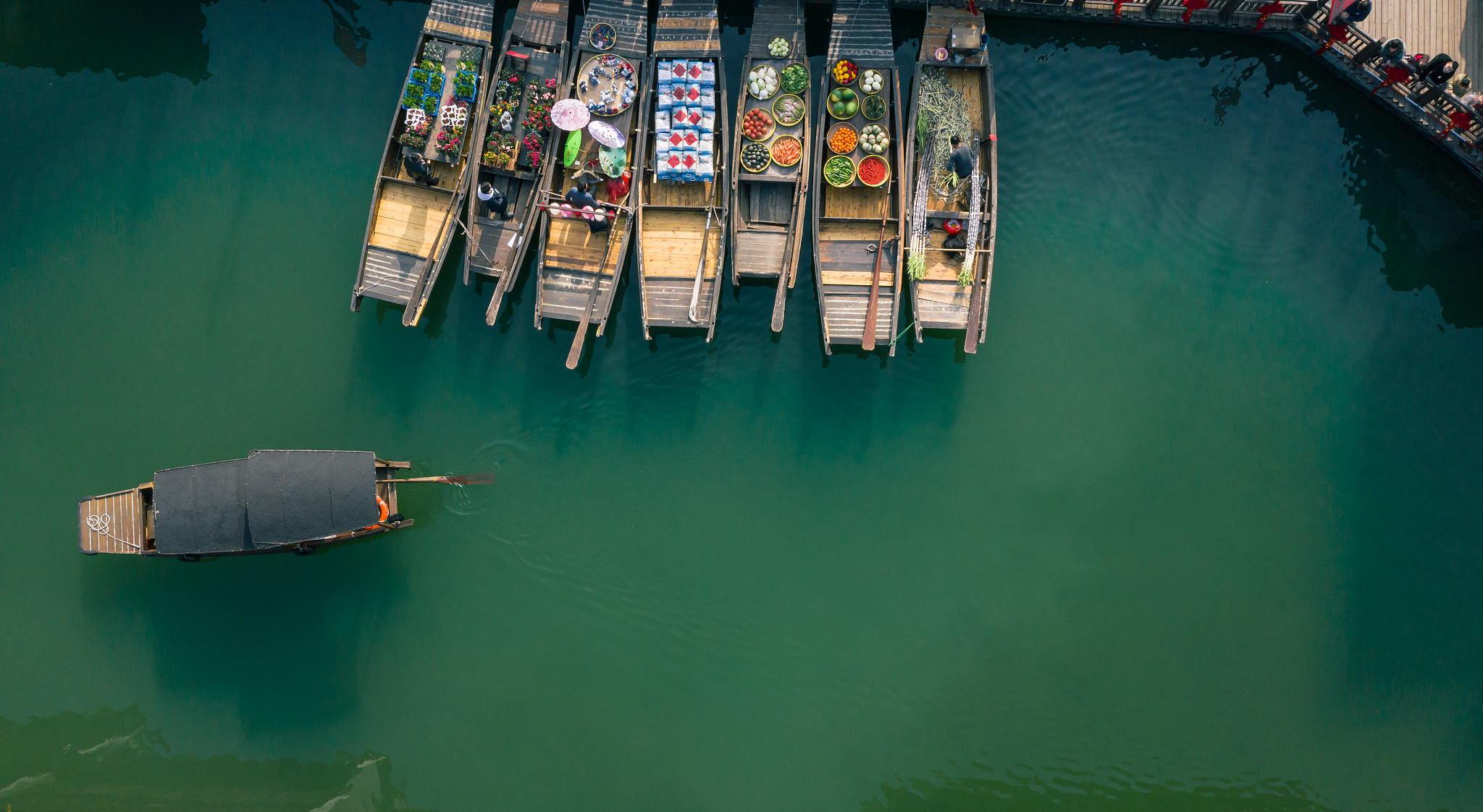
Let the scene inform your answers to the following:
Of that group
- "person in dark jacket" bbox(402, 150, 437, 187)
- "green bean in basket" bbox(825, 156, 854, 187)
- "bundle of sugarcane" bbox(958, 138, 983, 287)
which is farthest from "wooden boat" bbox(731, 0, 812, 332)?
"person in dark jacket" bbox(402, 150, 437, 187)

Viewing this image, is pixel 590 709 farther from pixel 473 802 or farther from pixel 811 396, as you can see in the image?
pixel 811 396

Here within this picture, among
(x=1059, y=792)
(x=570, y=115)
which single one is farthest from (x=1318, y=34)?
(x=1059, y=792)

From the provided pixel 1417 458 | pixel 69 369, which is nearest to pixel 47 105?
pixel 69 369

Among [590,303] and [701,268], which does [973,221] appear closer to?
[701,268]

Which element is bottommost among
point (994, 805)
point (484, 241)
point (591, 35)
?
point (994, 805)

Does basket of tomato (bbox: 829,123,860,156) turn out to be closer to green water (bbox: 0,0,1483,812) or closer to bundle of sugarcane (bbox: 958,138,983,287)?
bundle of sugarcane (bbox: 958,138,983,287)

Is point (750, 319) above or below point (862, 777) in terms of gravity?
above

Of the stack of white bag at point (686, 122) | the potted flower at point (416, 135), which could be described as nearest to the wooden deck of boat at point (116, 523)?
the potted flower at point (416, 135)

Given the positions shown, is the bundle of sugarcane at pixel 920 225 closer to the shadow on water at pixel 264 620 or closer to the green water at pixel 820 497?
the green water at pixel 820 497
